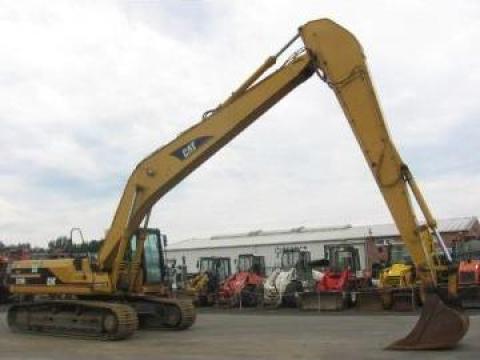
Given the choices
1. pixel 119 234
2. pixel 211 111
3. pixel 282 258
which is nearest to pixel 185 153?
pixel 211 111

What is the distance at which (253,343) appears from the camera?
49.4 ft

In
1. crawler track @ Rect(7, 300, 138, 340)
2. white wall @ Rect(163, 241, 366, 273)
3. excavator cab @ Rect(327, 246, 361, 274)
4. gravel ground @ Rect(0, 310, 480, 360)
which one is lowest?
gravel ground @ Rect(0, 310, 480, 360)

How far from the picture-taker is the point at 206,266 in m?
35.8

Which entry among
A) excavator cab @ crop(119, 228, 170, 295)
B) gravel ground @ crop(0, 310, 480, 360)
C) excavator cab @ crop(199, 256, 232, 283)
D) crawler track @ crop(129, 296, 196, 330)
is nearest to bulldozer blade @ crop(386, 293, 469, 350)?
gravel ground @ crop(0, 310, 480, 360)

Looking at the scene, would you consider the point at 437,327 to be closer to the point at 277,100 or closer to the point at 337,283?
the point at 277,100

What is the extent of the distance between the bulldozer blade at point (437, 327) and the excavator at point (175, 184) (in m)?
0.02

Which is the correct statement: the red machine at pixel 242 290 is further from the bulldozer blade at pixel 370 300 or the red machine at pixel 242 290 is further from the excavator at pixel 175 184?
the excavator at pixel 175 184

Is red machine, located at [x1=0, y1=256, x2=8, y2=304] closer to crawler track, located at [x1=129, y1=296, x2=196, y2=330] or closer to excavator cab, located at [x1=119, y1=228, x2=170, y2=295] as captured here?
excavator cab, located at [x1=119, y1=228, x2=170, y2=295]

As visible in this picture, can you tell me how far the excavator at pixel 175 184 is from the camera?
12.8 metres

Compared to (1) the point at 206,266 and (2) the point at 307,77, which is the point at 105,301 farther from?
(1) the point at 206,266

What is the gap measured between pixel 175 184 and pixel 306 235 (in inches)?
2056

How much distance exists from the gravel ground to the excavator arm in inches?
Result: 44.7

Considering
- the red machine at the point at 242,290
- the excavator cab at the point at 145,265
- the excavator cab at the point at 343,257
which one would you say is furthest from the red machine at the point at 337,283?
the excavator cab at the point at 145,265

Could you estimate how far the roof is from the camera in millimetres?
63303
